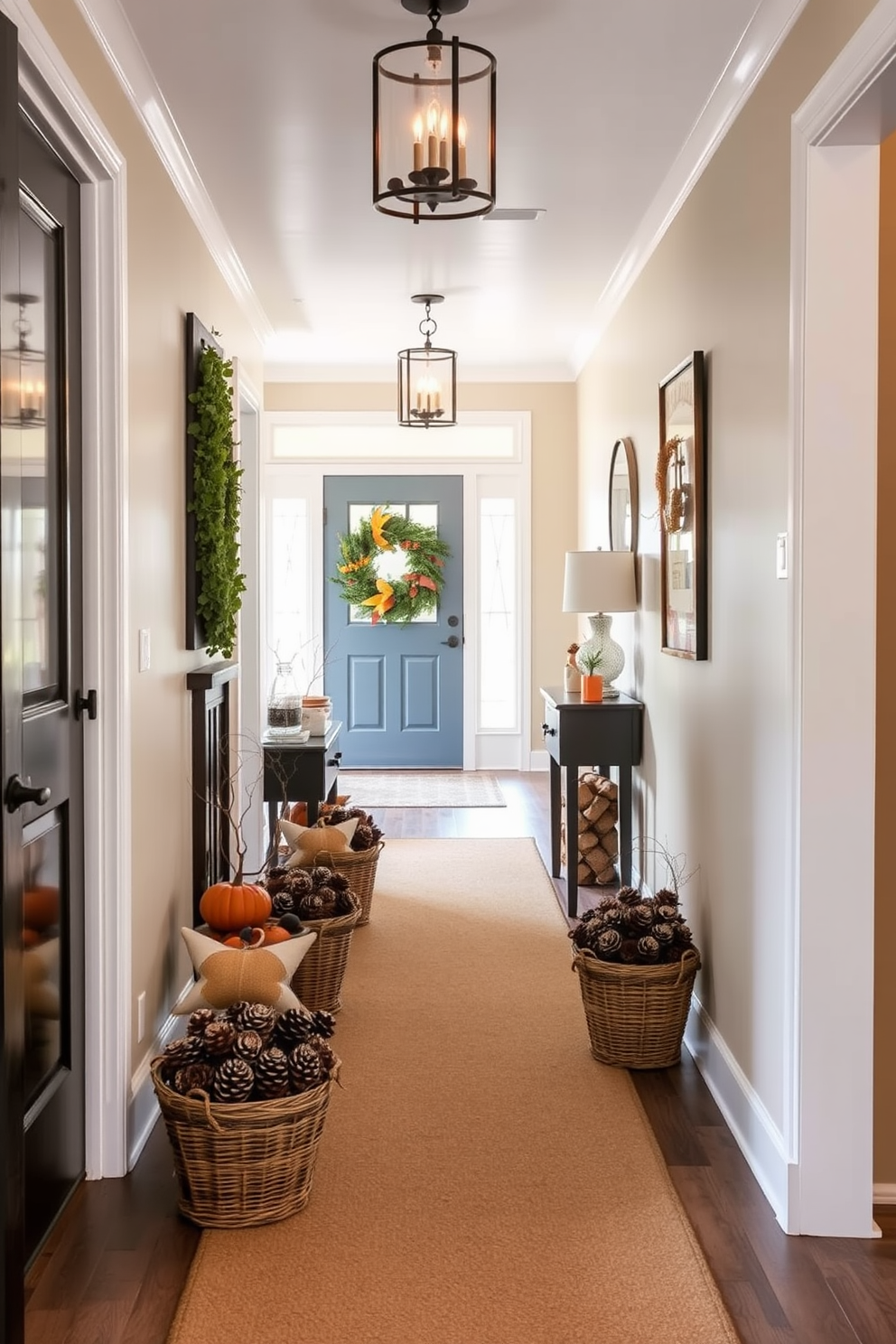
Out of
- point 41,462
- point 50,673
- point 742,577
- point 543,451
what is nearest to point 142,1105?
point 50,673

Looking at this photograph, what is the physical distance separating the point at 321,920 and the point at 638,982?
100cm

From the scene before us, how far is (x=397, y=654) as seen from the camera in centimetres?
839

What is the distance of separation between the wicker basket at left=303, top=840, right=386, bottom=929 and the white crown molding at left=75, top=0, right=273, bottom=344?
7.40 ft

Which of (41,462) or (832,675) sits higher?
(41,462)

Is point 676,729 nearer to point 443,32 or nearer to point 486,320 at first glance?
point 443,32

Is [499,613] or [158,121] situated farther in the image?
[499,613]

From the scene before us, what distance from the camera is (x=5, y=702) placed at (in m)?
1.83

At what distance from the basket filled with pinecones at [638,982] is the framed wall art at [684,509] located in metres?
0.80

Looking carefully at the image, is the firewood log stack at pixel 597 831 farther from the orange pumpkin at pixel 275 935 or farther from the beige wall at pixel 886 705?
the beige wall at pixel 886 705

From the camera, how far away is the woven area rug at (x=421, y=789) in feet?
24.1

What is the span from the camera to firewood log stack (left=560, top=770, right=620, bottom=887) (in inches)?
212

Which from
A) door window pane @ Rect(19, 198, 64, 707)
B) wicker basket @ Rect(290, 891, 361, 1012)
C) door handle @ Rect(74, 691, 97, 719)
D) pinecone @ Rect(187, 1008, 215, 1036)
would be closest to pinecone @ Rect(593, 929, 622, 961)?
wicker basket @ Rect(290, 891, 361, 1012)

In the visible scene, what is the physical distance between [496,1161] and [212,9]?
272 cm

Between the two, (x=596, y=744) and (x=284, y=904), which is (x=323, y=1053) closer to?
(x=284, y=904)
